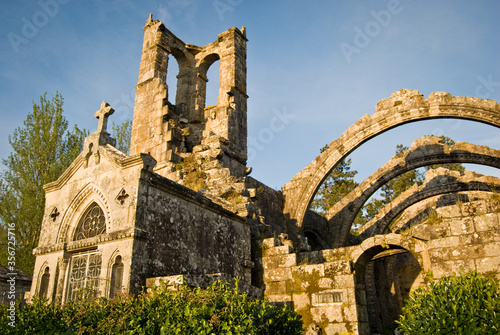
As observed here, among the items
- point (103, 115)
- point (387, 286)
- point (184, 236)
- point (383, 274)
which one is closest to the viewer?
point (184, 236)

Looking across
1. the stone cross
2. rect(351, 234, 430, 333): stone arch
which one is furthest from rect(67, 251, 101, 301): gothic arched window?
rect(351, 234, 430, 333): stone arch

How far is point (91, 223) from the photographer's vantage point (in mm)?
6523

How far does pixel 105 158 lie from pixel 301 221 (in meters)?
7.22

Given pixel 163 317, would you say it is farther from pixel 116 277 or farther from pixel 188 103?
pixel 188 103

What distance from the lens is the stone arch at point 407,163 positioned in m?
13.1

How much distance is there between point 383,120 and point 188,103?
650 centimetres

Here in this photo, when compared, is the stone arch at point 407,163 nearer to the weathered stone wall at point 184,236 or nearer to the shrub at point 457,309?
the weathered stone wall at point 184,236

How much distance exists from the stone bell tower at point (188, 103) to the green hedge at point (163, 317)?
588 cm

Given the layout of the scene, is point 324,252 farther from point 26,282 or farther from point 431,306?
point 26,282

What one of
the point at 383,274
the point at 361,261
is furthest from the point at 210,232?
the point at 383,274

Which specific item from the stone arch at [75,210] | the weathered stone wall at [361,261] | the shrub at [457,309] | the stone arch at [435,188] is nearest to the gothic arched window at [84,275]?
the stone arch at [75,210]

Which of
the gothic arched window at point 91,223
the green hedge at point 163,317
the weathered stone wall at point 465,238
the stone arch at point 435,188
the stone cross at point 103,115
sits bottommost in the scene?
the green hedge at point 163,317

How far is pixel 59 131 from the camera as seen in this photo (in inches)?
616

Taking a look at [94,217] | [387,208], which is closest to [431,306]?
[94,217]
